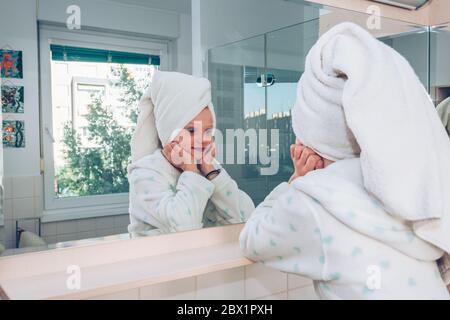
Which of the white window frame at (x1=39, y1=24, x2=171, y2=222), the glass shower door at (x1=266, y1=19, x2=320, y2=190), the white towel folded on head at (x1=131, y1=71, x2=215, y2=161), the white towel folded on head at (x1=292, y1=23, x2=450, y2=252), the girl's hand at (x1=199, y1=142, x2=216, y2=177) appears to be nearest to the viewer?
the white towel folded on head at (x1=292, y1=23, x2=450, y2=252)

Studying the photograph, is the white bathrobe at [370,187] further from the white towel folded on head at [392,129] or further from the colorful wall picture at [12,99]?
the colorful wall picture at [12,99]

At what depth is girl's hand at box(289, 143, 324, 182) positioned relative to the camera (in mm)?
987

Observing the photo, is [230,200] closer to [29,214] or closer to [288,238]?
[288,238]

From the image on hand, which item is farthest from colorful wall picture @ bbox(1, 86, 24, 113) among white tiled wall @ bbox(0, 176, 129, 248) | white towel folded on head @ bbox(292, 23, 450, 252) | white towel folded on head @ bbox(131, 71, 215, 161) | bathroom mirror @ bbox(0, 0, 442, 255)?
white towel folded on head @ bbox(292, 23, 450, 252)

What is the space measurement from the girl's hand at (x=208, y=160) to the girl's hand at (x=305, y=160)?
0.20 metres

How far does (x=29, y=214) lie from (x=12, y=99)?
8.8 inches

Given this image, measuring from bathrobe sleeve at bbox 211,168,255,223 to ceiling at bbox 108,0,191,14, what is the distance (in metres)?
0.40

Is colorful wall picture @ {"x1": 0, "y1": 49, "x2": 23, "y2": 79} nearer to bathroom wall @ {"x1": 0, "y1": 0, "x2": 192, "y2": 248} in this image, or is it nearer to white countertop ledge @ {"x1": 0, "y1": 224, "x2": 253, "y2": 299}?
bathroom wall @ {"x1": 0, "y1": 0, "x2": 192, "y2": 248}

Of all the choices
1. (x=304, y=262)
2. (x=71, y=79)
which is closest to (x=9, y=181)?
(x=71, y=79)

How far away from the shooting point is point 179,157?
3.44 feet

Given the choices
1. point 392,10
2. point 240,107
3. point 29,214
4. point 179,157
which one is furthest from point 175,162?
point 392,10

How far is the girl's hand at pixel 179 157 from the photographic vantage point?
1.03 metres

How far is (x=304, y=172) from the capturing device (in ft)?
3.39

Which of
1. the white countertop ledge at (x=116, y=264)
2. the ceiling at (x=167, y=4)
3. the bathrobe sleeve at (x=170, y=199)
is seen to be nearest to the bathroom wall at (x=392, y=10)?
the ceiling at (x=167, y=4)
